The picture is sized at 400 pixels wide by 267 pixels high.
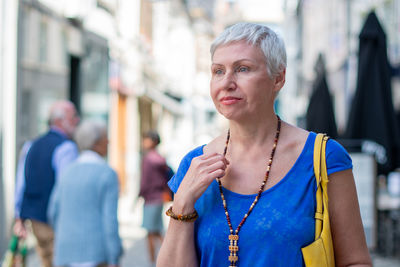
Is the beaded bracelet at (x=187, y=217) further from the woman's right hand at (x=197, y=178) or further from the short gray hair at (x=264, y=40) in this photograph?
the short gray hair at (x=264, y=40)

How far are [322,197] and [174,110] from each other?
2985 centimetres

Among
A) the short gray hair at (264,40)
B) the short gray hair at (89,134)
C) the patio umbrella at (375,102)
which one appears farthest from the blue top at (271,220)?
the patio umbrella at (375,102)

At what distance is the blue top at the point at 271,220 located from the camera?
6.10ft

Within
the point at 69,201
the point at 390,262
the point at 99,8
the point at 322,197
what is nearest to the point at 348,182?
the point at 322,197

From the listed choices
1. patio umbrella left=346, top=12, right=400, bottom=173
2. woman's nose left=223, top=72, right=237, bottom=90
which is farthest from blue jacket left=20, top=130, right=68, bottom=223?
woman's nose left=223, top=72, right=237, bottom=90

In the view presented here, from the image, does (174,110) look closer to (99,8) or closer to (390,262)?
(99,8)

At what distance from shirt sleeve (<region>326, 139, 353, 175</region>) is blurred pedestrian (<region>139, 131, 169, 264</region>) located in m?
6.49

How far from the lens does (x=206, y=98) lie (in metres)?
52.2

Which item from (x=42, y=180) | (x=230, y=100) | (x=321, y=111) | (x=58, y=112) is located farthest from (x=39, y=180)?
(x=321, y=111)

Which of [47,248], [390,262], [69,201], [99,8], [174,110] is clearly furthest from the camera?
[174,110]

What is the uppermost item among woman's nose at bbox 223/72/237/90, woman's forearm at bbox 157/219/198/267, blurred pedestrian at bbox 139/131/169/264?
woman's nose at bbox 223/72/237/90

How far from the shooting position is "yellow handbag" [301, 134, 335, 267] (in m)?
1.84

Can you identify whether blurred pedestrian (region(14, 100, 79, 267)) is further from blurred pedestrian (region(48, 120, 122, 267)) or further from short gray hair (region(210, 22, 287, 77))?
short gray hair (region(210, 22, 287, 77))

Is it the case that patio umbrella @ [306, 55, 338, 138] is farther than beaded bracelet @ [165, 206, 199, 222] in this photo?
Yes
